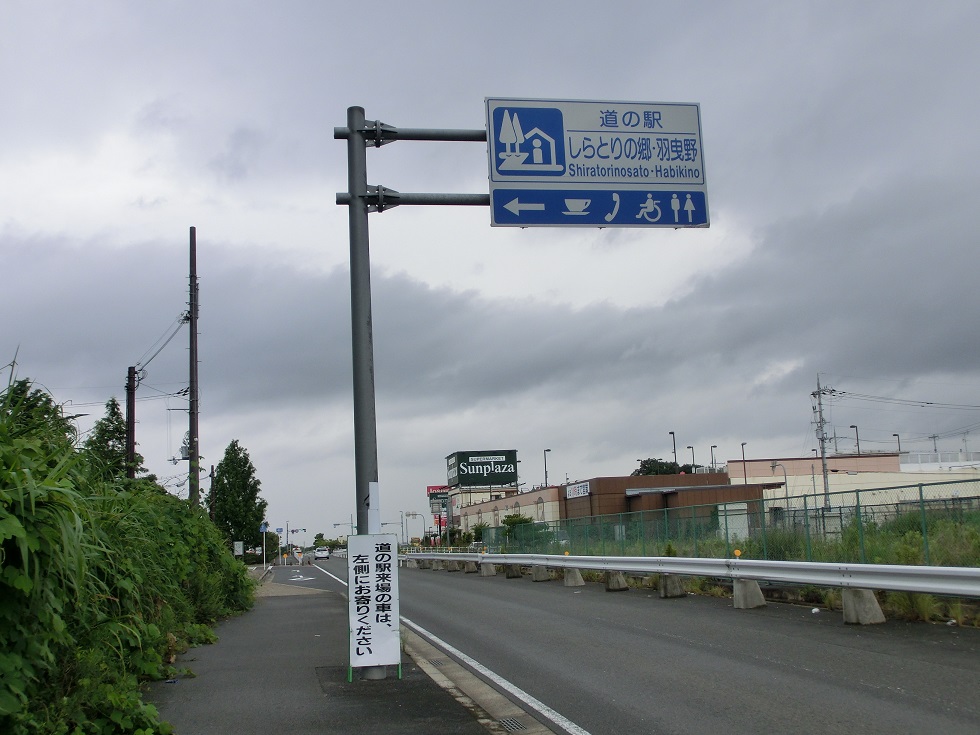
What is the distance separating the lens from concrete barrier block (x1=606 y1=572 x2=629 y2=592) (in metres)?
21.7

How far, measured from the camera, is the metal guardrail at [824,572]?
10805mm

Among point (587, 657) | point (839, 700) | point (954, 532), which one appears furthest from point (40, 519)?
point (954, 532)

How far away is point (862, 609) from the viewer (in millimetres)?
12617

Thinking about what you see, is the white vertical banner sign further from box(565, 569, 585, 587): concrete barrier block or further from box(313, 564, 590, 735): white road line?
box(565, 569, 585, 587): concrete barrier block

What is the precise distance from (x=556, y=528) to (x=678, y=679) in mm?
23063

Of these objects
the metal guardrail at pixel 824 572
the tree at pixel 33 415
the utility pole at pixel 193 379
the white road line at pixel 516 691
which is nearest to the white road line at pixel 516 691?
the white road line at pixel 516 691

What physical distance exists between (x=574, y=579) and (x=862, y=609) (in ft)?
40.8

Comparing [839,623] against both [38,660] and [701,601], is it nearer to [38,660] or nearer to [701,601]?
[701,601]

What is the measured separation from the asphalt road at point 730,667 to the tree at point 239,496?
80.8 meters

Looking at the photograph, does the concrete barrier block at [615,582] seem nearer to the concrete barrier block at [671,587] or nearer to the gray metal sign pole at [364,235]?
the concrete barrier block at [671,587]

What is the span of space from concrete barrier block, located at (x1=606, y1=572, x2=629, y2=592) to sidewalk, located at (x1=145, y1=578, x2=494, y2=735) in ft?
32.4

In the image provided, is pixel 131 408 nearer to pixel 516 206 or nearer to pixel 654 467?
pixel 516 206

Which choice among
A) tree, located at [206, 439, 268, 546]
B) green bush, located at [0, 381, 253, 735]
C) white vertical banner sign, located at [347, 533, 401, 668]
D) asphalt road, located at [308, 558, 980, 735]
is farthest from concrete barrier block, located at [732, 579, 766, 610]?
tree, located at [206, 439, 268, 546]

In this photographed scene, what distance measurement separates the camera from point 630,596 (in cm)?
1981
